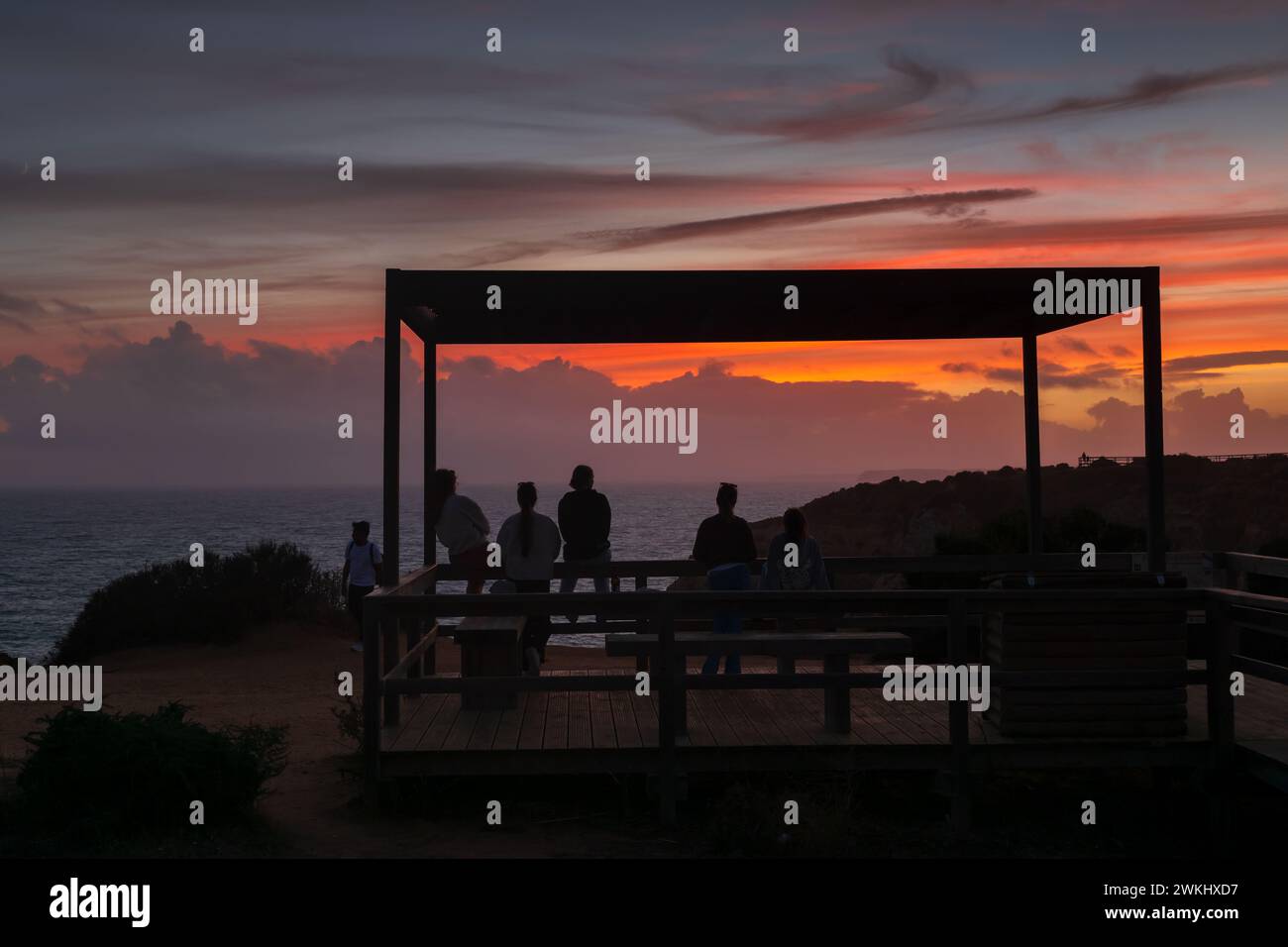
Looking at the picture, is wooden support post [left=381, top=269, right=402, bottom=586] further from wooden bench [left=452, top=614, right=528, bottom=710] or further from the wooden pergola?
wooden bench [left=452, top=614, right=528, bottom=710]

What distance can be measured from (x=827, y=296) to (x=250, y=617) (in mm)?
13955

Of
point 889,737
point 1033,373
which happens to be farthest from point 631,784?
point 1033,373

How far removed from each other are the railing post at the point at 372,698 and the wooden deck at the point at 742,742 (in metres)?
0.10

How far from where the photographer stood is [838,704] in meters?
8.40

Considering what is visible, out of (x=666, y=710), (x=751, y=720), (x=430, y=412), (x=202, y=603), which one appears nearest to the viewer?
(x=666, y=710)

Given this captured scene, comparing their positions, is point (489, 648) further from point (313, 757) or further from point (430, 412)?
point (430, 412)

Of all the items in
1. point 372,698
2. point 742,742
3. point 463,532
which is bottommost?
point 742,742

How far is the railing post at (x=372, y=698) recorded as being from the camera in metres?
7.94

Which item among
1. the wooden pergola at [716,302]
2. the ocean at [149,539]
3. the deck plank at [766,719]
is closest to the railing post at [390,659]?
the wooden pergola at [716,302]

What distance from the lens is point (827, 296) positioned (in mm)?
9211

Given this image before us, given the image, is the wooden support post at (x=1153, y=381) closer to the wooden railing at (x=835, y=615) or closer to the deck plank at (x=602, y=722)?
the wooden railing at (x=835, y=615)

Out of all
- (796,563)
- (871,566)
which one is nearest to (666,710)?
(796,563)

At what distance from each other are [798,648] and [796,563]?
1.20 meters
